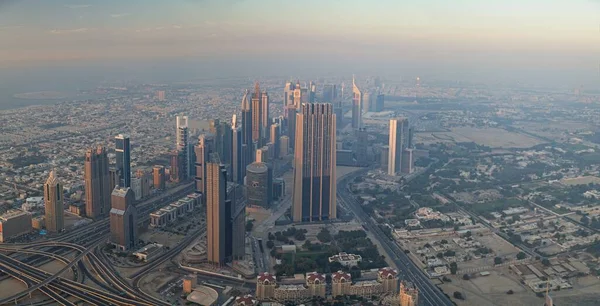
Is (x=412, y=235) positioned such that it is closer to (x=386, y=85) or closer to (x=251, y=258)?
(x=251, y=258)

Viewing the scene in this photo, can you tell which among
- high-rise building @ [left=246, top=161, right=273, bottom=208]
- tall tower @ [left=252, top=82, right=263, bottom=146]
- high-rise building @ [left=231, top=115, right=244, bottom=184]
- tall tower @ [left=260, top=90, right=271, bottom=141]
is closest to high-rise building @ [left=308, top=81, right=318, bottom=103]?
tall tower @ [left=260, top=90, right=271, bottom=141]

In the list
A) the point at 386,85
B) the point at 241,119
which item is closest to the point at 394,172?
the point at 241,119

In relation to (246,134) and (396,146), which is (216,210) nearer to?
(246,134)

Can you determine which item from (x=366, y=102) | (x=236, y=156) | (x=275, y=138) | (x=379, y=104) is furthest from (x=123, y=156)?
(x=379, y=104)

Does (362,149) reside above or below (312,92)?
below

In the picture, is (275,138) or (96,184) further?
(275,138)
